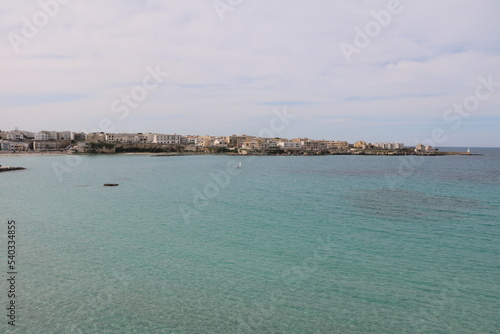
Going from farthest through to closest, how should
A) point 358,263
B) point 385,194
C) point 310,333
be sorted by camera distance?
point 385,194 < point 358,263 < point 310,333

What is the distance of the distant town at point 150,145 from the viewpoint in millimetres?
121438

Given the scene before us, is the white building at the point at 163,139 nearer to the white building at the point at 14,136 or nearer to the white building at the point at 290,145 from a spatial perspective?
the white building at the point at 290,145

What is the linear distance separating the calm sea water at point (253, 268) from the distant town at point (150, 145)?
106m

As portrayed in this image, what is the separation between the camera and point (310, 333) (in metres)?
8.67

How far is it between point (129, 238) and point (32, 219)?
788 centimetres

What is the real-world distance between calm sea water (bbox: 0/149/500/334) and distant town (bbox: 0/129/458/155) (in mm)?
106032

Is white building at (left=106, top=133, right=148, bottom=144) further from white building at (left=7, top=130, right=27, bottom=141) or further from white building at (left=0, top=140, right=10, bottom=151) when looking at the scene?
white building at (left=7, top=130, right=27, bottom=141)

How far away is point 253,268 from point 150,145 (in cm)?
12901

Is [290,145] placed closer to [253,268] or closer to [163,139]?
[163,139]

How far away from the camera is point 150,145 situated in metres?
135

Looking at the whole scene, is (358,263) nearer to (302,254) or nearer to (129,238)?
(302,254)

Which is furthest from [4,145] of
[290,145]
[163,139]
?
[290,145]

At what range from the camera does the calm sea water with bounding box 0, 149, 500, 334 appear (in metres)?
9.29

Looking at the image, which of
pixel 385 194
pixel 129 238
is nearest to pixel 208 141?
pixel 385 194
